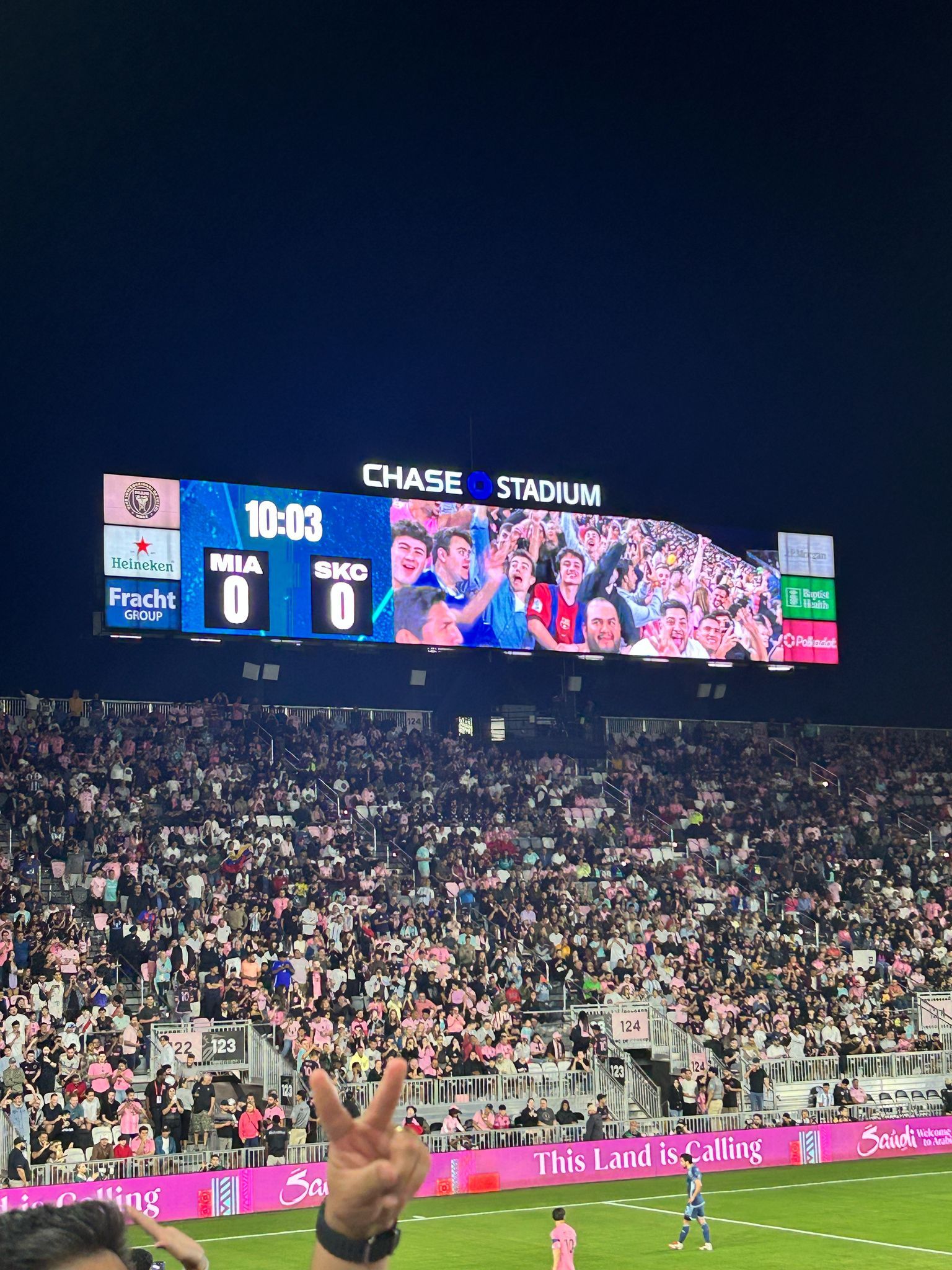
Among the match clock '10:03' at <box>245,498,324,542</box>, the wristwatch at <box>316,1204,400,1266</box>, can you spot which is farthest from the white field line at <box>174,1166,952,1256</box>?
the wristwatch at <box>316,1204,400,1266</box>

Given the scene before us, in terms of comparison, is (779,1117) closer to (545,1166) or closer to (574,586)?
(545,1166)

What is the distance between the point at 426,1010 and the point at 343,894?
4.76 m

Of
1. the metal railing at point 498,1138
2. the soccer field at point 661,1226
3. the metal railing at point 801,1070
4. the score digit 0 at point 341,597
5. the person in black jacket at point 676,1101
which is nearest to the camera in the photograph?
the soccer field at point 661,1226

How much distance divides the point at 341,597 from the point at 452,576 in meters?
3.25

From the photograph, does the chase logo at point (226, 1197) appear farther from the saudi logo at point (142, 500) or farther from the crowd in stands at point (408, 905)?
the saudi logo at point (142, 500)

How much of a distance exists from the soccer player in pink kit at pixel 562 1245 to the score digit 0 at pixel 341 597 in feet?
71.1

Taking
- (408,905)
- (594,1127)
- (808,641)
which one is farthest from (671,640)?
(594,1127)

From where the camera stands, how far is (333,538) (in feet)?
137

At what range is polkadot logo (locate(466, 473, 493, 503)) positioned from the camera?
43.6 meters

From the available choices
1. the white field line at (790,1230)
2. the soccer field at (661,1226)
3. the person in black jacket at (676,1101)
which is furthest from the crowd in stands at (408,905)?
the white field line at (790,1230)

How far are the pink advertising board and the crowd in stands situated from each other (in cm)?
95

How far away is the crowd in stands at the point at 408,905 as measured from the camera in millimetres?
32594

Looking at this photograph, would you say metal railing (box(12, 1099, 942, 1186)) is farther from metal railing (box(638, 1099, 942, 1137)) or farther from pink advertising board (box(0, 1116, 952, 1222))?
pink advertising board (box(0, 1116, 952, 1222))

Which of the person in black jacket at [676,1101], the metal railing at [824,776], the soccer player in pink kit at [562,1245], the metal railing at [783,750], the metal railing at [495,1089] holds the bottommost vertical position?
the person in black jacket at [676,1101]
